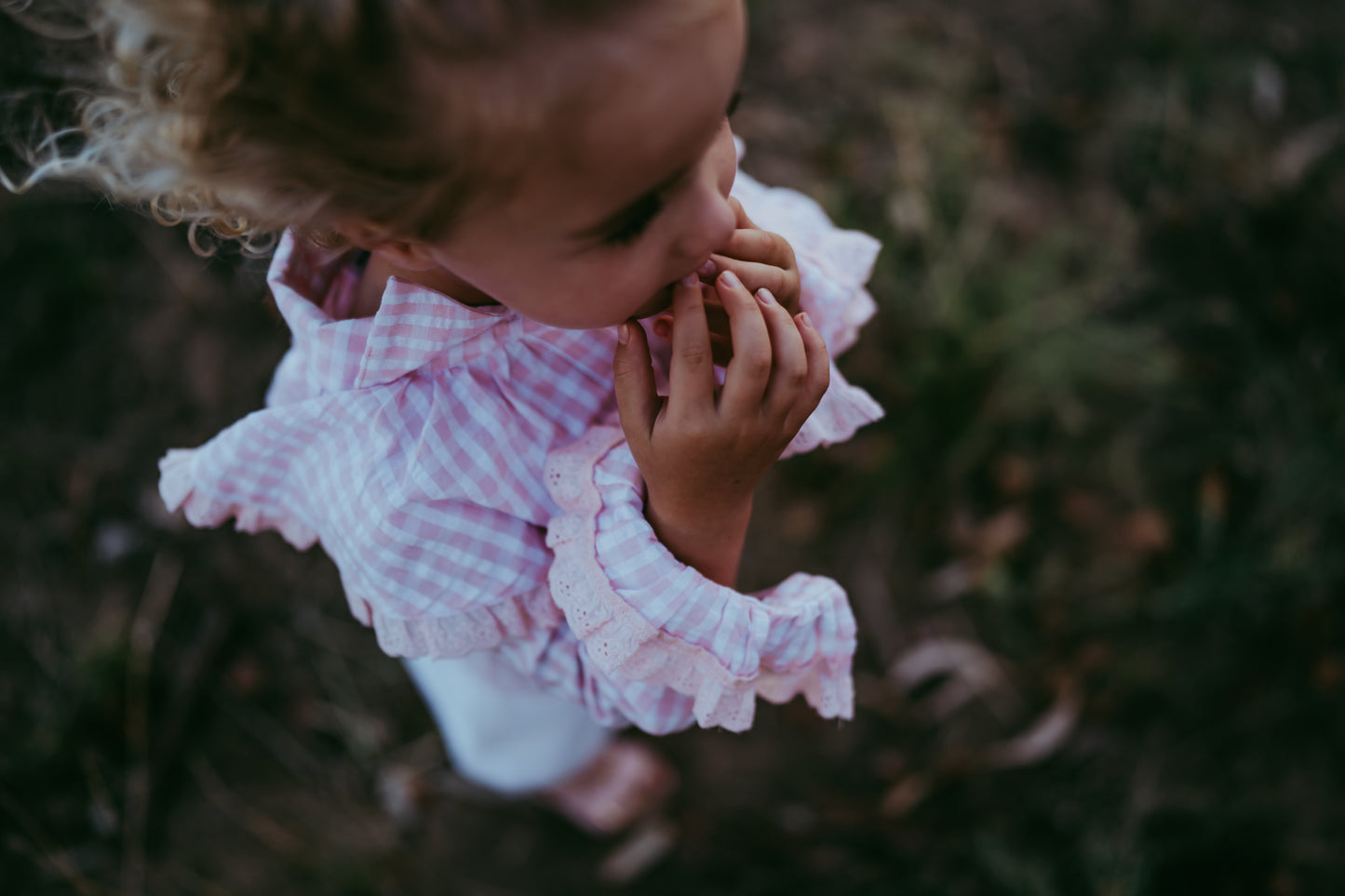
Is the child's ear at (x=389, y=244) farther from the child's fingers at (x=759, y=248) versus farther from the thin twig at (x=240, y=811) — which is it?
the thin twig at (x=240, y=811)

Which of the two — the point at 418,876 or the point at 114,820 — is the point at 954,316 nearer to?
the point at 418,876

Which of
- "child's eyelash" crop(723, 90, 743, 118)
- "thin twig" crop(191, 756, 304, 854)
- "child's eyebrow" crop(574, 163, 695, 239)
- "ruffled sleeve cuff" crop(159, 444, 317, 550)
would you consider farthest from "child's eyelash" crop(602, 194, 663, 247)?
"thin twig" crop(191, 756, 304, 854)

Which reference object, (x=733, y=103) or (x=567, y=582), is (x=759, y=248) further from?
(x=567, y=582)

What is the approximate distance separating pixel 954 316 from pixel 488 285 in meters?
1.30

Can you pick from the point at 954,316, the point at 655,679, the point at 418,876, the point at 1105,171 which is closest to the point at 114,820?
the point at 418,876

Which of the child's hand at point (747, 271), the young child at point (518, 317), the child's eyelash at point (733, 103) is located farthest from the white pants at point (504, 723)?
the child's eyelash at point (733, 103)

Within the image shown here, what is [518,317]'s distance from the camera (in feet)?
3.05

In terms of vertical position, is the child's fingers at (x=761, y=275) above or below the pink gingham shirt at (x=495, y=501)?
above

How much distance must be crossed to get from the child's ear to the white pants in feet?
1.71

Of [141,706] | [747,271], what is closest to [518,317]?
[747,271]

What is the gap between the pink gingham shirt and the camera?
2.92 ft

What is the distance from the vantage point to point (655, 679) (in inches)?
37.3

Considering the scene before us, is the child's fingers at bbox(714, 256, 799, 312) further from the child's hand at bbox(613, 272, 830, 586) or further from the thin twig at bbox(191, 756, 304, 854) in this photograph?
the thin twig at bbox(191, 756, 304, 854)

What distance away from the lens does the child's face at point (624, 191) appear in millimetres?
667
